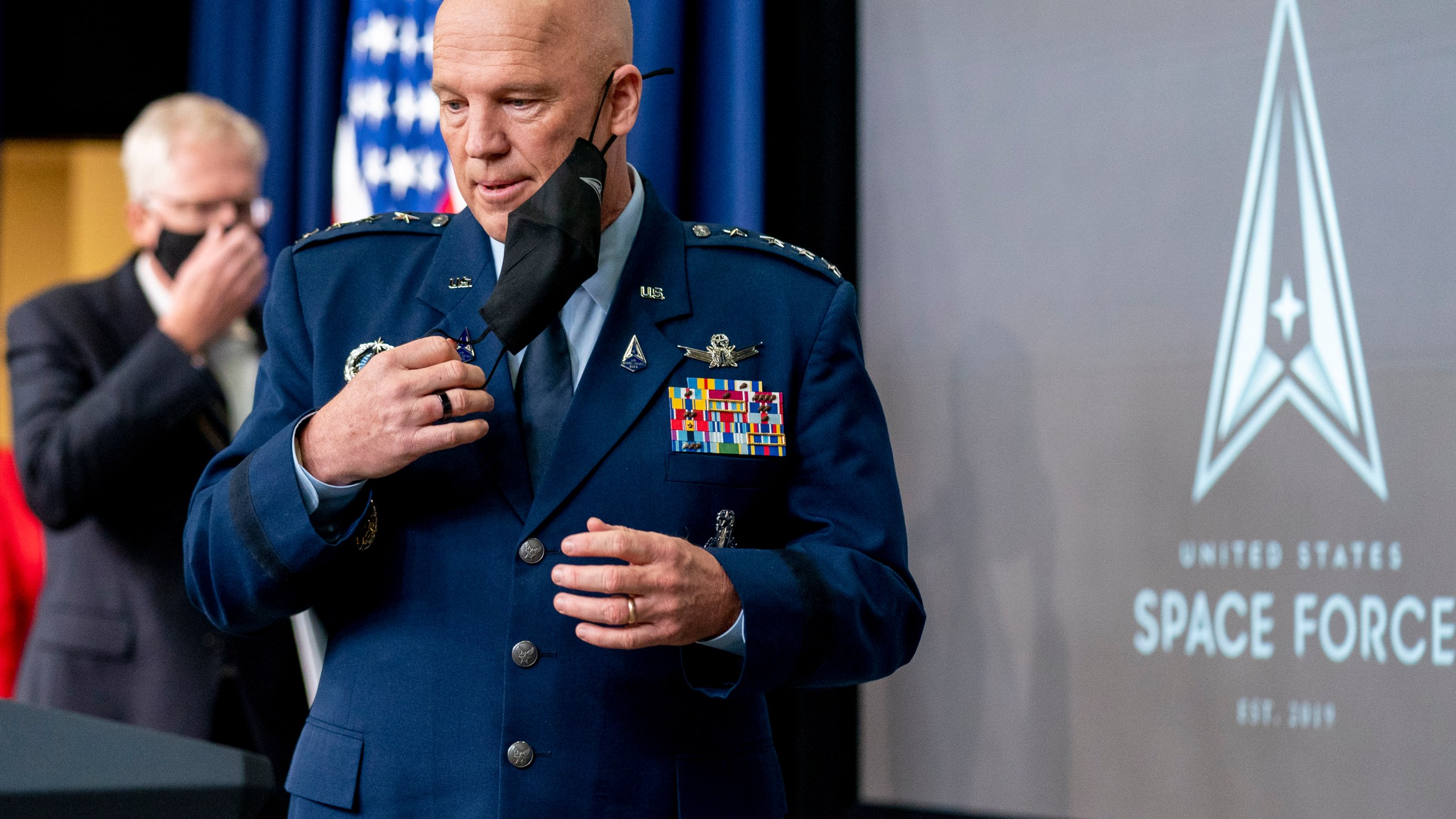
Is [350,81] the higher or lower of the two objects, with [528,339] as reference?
higher

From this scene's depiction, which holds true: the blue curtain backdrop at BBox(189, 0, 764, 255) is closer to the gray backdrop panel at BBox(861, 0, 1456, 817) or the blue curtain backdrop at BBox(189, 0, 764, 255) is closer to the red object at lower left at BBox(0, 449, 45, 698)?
the gray backdrop panel at BBox(861, 0, 1456, 817)

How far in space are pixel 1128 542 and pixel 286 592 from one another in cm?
110

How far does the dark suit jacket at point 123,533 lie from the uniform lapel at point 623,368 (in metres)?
1.10

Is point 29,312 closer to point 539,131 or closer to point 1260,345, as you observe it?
point 539,131

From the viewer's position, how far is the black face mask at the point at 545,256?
3.74 feet

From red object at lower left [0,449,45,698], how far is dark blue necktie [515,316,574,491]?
1715 mm

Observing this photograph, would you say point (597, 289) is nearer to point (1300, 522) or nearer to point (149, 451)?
point (1300, 522)

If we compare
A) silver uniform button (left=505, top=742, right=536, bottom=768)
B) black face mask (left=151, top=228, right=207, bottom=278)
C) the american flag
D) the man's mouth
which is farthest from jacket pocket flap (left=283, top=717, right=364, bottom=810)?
the american flag

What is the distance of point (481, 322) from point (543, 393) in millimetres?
82

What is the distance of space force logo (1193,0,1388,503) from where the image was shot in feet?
5.42

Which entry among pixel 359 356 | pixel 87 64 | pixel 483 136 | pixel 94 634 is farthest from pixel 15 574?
pixel 483 136

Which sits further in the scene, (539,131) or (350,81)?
(350,81)

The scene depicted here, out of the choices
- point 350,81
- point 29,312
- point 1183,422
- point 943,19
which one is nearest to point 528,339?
point 1183,422

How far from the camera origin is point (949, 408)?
200 cm
